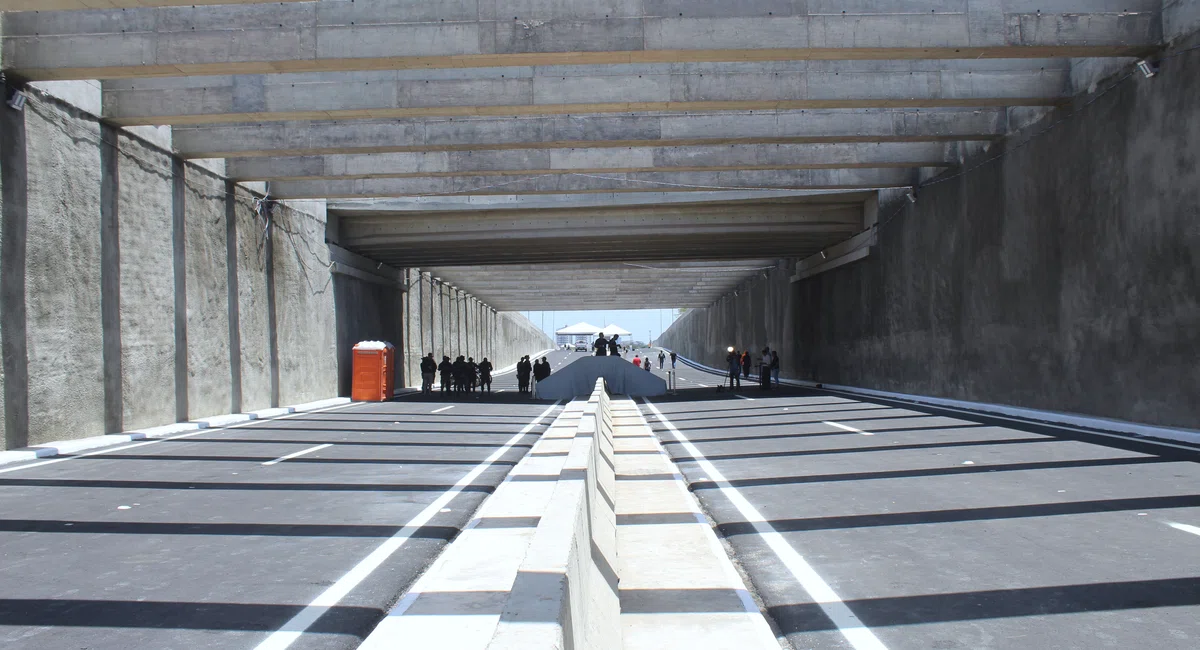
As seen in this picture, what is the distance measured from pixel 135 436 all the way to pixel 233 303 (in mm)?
6172

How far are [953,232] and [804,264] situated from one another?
16643 mm

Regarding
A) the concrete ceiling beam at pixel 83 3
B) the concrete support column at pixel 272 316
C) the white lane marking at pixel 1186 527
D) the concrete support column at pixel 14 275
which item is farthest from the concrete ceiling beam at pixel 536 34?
the concrete support column at pixel 272 316

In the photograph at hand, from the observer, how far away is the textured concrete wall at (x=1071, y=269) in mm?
14633

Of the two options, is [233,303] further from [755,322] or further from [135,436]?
[755,322]

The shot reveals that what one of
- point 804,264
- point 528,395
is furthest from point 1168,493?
point 804,264

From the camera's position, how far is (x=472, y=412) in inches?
955

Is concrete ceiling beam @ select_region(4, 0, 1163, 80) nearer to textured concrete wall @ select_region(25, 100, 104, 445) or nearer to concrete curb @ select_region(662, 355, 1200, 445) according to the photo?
textured concrete wall @ select_region(25, 100, 104, 445)

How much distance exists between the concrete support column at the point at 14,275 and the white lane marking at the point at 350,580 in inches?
325

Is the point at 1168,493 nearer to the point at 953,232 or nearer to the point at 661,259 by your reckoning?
the point at 953,232

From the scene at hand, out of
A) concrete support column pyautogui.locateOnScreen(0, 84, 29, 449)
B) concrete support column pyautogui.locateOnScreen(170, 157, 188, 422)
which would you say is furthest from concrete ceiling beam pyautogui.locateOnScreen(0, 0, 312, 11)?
concrete support column pyautogui.locateOnScreen(170, 157, 188, 422)

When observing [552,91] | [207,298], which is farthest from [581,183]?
[207,298]

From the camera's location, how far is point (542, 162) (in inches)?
894

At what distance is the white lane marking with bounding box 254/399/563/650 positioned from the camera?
4934 millimetres

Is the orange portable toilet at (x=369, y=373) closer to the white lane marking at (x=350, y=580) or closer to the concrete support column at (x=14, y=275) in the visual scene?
the concrete support column at (x=14, y=275)
